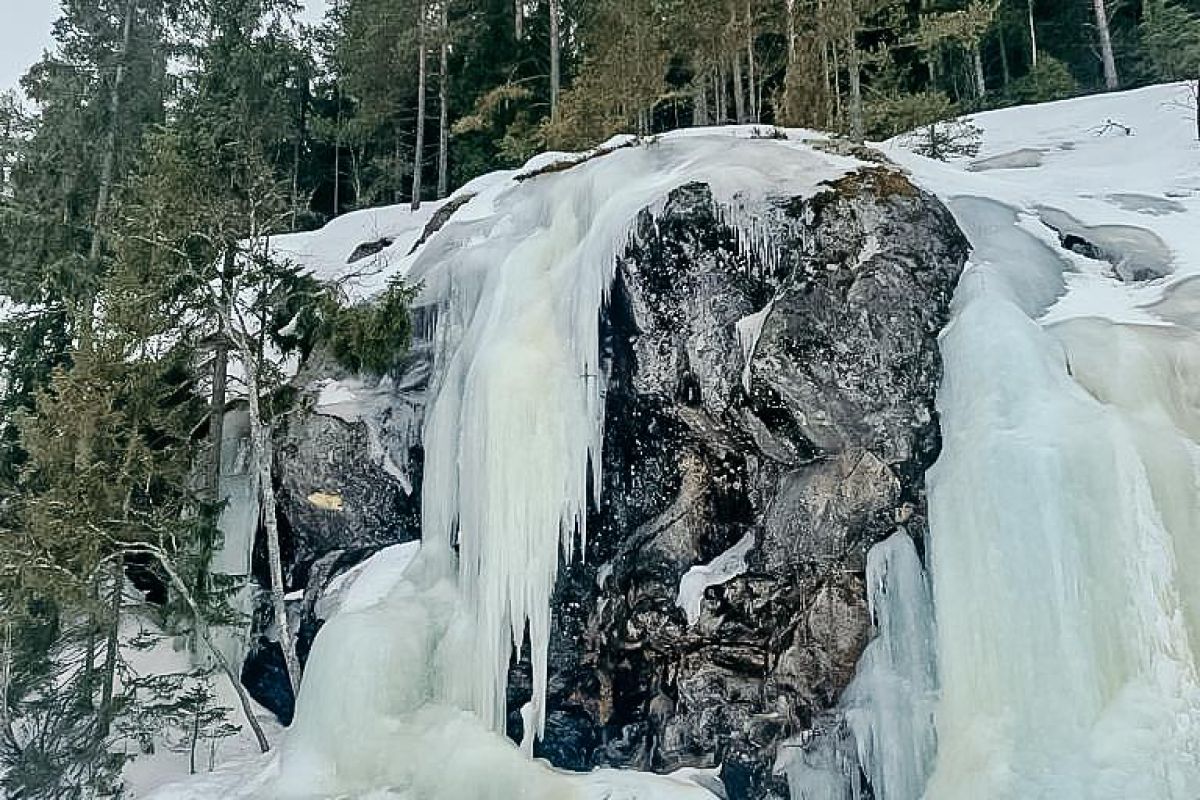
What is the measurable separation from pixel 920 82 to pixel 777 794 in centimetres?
2145

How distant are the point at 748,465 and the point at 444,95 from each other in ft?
53.1

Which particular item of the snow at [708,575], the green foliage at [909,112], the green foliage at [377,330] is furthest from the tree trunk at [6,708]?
the green foliage at [909,112]

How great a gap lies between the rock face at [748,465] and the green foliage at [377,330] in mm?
3543

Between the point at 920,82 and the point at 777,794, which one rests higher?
the point at 920,82

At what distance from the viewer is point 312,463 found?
11.8 m

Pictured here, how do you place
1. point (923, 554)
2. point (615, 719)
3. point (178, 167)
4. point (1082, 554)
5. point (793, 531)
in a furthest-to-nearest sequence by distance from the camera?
point (178, 167) < point (615, 719) < point (793, 531) < point (923, 554) < point (1082, 554)

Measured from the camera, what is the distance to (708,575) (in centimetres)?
916

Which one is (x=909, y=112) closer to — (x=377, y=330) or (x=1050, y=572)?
(x=377, y=330)

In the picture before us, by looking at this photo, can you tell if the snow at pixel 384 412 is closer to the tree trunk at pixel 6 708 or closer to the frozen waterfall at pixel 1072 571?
the tree trunk at pixel 6 708

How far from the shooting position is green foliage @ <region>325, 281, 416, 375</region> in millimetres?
12086

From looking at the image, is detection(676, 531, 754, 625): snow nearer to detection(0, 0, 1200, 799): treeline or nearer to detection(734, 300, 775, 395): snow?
detection(734, 300, 775, 395): snow

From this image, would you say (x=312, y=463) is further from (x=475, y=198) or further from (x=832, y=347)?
(x=832, y=347)

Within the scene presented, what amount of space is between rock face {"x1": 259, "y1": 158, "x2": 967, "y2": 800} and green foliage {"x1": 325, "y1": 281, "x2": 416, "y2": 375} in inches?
139

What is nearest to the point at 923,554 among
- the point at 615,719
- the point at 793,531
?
the point at 793,531
